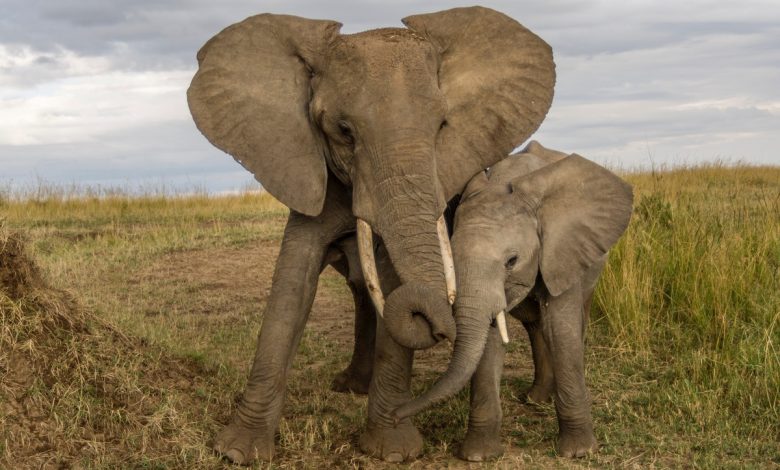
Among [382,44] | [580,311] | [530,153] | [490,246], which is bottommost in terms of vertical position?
[580,311]

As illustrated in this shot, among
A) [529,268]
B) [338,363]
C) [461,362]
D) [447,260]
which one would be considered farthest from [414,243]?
[338,363]

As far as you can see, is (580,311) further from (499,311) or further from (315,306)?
(315,306)

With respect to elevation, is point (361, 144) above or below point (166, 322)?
above

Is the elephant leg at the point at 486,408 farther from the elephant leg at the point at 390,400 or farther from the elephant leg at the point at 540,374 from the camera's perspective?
the elephant leg at the point at 540,374

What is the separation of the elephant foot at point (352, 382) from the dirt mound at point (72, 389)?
3.40 ft

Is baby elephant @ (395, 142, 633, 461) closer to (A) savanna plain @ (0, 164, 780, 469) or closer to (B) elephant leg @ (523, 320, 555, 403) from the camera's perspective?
(A) savanna plain @ (0, 164, 780, 469)

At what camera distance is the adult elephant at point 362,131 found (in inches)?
202

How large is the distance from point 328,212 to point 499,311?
1.20 m

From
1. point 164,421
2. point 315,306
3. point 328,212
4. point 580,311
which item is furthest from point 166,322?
point 580,311

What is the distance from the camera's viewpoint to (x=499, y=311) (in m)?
5.26

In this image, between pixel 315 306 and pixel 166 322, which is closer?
pixel 166 322

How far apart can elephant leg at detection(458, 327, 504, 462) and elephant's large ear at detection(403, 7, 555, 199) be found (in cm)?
93

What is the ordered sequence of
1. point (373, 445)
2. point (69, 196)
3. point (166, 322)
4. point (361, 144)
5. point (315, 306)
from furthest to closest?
point (69, 196) < point (315, 306) < point (166, 322) < point (373, 445) < point (361, 144)

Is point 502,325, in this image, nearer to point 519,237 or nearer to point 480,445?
point 519,237
